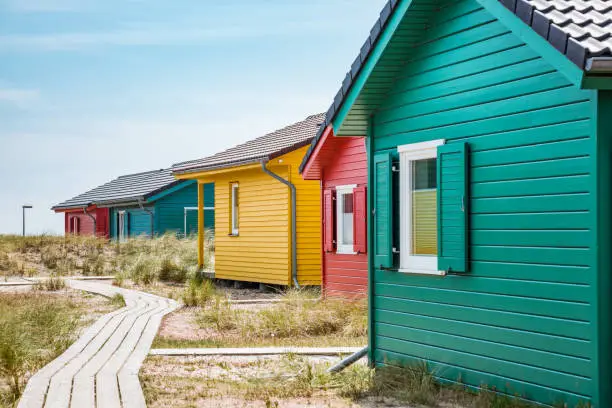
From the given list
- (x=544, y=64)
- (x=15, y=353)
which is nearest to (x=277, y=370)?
(x=15, y=353)

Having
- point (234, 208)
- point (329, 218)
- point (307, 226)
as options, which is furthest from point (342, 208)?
point (234, 208)

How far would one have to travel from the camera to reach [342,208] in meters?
18.4

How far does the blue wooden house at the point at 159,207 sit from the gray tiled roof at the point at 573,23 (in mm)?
27686

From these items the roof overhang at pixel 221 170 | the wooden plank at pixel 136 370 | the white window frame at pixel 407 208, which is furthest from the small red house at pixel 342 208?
the white window frame at pixel 407 208

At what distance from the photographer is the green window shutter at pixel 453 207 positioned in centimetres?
805

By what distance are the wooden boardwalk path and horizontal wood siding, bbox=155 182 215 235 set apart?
20.5m

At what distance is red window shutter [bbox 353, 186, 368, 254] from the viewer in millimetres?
16875

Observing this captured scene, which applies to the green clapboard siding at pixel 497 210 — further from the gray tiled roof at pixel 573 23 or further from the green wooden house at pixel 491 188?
the gray tiled roof at pixel 573 23

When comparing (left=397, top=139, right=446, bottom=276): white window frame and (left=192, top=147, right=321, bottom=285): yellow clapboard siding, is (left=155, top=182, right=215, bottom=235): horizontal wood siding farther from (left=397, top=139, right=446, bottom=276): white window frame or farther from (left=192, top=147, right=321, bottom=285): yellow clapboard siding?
(left=397, top=139, right=446, bottom=276): white window frame

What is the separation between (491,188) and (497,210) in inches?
8.8

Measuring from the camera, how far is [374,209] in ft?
32.0

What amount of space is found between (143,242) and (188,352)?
65.1 feet

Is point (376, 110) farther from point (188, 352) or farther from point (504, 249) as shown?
point (188, 352)

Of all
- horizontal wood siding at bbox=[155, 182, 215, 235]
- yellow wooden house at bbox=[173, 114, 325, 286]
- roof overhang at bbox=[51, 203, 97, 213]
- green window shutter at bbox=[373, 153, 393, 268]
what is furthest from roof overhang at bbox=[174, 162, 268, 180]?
roof overhang at bbox=[51, 203, 97, 213]
